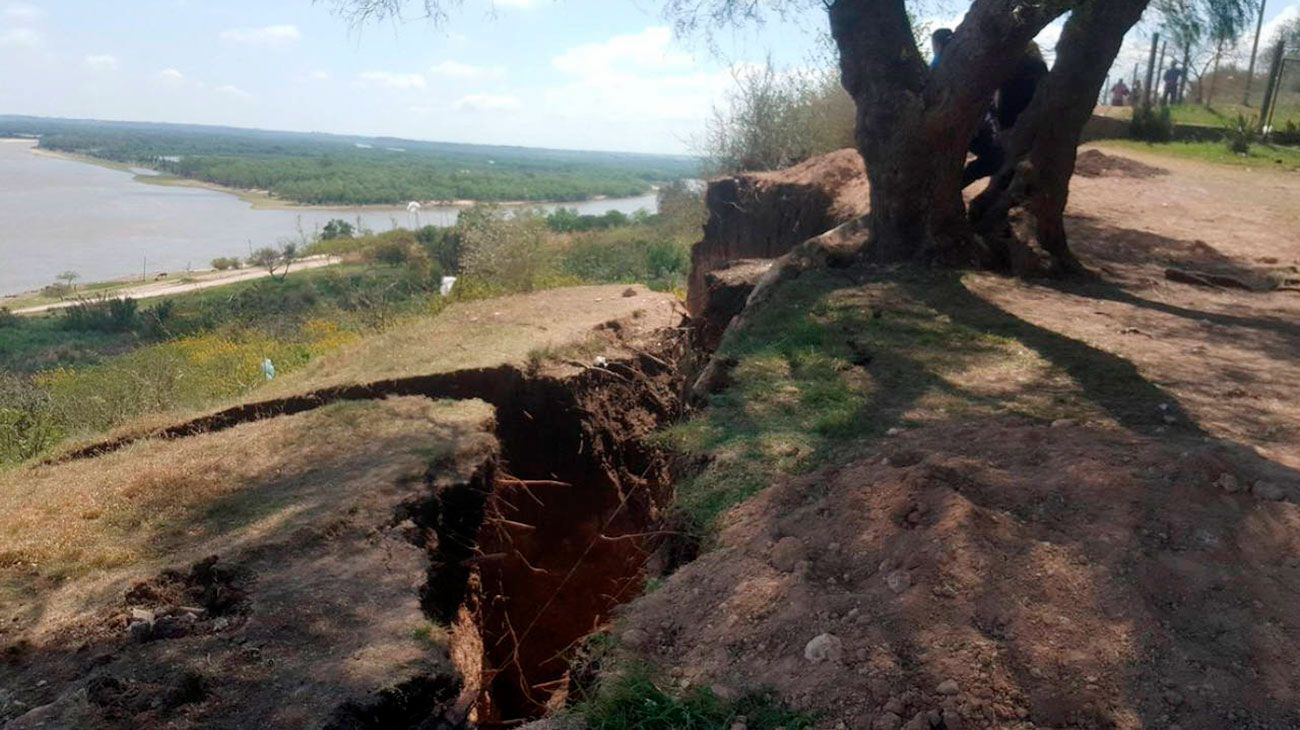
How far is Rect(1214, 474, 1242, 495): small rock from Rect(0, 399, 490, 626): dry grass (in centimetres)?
387

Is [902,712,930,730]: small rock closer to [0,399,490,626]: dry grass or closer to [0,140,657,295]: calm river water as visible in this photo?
[0,399,490,626]: dry grass

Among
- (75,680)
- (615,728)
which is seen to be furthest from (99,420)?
(615,728)

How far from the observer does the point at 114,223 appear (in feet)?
128

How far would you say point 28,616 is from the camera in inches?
157

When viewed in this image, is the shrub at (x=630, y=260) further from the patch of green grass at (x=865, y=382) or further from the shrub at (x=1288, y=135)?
the patch of green grass at (x=865, y=382)

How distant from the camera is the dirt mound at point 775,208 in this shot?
1106 cm

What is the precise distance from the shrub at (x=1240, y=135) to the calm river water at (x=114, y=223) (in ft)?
80.9

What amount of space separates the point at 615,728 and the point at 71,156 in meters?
84.3

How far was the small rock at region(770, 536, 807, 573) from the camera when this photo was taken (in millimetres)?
3322

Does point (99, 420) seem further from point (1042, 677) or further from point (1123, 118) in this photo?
point (1123, 118)

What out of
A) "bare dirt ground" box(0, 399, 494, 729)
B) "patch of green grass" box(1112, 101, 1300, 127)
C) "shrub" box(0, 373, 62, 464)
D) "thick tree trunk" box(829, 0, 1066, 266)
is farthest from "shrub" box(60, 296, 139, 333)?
"patch of green grass" box(1112, 101, 1300, 127)

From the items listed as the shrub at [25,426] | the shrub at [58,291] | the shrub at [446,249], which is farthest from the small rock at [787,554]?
the shrub at [58,291]

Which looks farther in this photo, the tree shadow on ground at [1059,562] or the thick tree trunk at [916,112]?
the thick tree trunk at [916,112]

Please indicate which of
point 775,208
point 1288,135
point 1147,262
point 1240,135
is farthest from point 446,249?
point 1147,262
